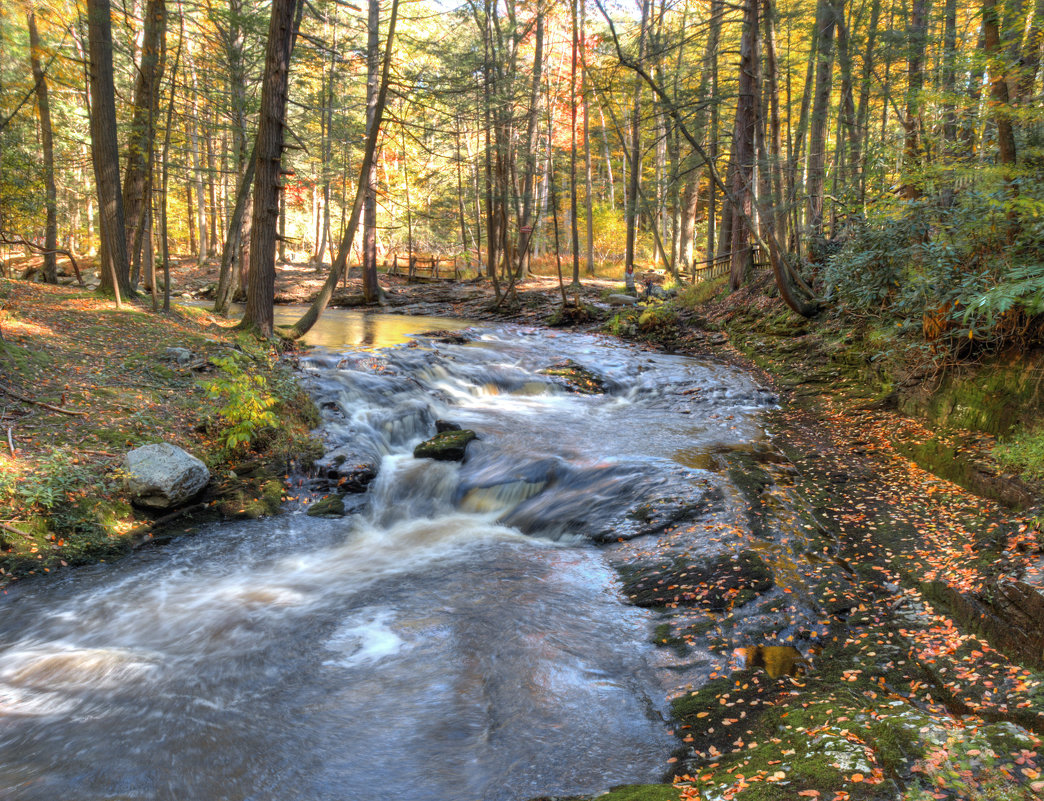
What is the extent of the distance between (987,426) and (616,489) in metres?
4.39

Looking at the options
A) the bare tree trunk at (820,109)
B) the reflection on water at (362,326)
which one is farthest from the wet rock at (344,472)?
the bare tree trunk at (820,109)

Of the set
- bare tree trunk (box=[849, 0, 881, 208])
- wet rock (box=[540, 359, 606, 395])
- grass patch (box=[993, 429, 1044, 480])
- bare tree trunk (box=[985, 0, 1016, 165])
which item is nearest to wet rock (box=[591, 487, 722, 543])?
grass patch (box=[993, 429, 1044, 480])

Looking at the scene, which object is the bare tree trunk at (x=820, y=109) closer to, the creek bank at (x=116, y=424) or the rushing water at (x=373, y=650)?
the rushing water at (x=373, y=650)

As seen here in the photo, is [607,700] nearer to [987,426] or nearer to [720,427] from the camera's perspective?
[987,426]

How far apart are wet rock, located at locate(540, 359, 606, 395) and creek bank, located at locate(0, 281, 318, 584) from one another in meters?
5.87

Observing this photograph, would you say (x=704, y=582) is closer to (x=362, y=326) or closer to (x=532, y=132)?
(x=362, y=326)

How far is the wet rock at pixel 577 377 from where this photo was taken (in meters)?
13.0

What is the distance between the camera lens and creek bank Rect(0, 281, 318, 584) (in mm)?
5840

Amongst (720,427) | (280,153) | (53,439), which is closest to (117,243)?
(280,153)

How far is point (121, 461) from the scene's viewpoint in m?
6.64

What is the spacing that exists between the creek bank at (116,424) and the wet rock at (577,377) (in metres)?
5.87

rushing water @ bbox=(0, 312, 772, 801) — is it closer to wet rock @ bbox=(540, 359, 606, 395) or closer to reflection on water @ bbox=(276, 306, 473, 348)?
wet rock @ bbox=(540, 359, 606, 395)

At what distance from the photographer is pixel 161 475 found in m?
6.63

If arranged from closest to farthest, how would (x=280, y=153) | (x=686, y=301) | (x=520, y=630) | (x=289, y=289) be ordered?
(x=520, y=630) < (x=280, y=153) < (x=686, y=301) < (x=289, y=289)
